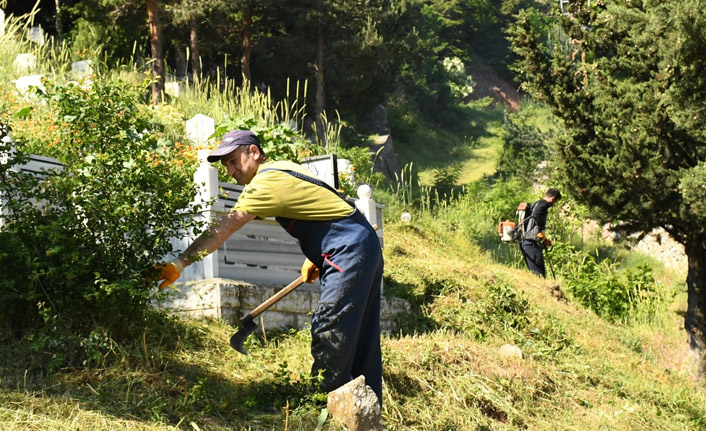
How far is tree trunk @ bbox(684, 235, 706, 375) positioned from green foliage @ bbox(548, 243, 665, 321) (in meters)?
1.70

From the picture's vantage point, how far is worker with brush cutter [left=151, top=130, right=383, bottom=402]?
5.14 metres

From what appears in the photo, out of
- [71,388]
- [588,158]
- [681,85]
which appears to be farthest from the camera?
[588,158]

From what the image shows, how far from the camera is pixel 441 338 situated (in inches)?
299

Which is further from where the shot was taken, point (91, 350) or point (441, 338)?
point (441, 338)

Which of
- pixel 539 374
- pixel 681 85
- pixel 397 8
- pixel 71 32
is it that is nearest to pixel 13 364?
pixel 539 374

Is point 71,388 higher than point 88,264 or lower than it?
lower

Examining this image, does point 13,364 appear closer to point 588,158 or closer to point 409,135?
point 588,158

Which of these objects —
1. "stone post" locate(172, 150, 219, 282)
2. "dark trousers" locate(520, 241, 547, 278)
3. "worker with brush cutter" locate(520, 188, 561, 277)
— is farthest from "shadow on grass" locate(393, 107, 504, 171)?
"stone post" locate(172, 150, 219, 282)

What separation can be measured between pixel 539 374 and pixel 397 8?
52.1ft

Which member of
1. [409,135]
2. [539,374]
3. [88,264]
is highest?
[88,264]

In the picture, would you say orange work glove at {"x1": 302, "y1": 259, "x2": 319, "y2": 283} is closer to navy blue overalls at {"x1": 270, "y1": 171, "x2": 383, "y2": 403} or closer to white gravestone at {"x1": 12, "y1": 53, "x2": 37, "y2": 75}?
navy blue overalls at {"x1": 270, "y1": 171, "x2": 383, "y2": 403}

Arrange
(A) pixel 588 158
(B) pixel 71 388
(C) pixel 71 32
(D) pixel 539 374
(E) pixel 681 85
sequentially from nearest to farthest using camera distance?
(B) pixel 71 388
(D) pixel 539 374
(E) pixel 681 85
(A) pixel 588 158
(C) pixel 71 32

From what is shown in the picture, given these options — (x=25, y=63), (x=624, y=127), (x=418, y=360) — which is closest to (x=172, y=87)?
(x=25, y=63)

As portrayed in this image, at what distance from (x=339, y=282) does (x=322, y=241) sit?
294 millimetres
